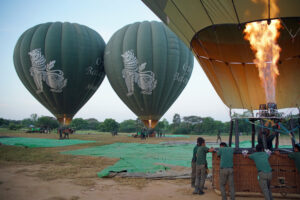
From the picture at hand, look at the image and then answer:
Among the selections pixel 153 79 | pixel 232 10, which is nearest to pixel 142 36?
pixel 153 79

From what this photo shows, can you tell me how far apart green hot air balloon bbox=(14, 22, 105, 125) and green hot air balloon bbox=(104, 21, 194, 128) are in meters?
2.59

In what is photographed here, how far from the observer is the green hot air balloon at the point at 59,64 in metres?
24.2

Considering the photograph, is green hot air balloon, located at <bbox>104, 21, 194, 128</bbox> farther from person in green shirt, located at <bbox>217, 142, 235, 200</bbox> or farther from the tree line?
person in green shirt, located at <bbox>217, 142, 235, 200</bbox>

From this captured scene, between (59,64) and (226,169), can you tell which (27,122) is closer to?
(59,64)

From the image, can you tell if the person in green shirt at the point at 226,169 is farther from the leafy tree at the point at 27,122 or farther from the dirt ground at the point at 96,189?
the leafy tree at the point at 27,122

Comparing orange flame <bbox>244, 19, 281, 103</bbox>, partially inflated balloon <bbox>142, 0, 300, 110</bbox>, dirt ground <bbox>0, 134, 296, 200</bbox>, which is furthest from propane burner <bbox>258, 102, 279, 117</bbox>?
partially inflated balloon <bbox>142, 0, 300, 110</bbox>

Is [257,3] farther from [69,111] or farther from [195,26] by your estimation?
[69,111]

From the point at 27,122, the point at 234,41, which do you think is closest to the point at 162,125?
the point at 234,41

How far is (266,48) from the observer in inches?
281

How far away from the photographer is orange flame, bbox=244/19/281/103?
6.38m

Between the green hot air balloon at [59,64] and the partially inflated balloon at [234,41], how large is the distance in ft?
59.9

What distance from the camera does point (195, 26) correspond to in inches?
272

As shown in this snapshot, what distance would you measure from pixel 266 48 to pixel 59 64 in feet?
68.0

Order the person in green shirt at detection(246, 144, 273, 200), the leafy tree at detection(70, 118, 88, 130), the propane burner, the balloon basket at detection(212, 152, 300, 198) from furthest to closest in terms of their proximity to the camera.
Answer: the leafy tree at detection(70, 118, 88, 130), the propane burner, the balloon basket at detection(212, 152, 300, 198), the person in green shirt at detection(246, 144, 273, 200)
